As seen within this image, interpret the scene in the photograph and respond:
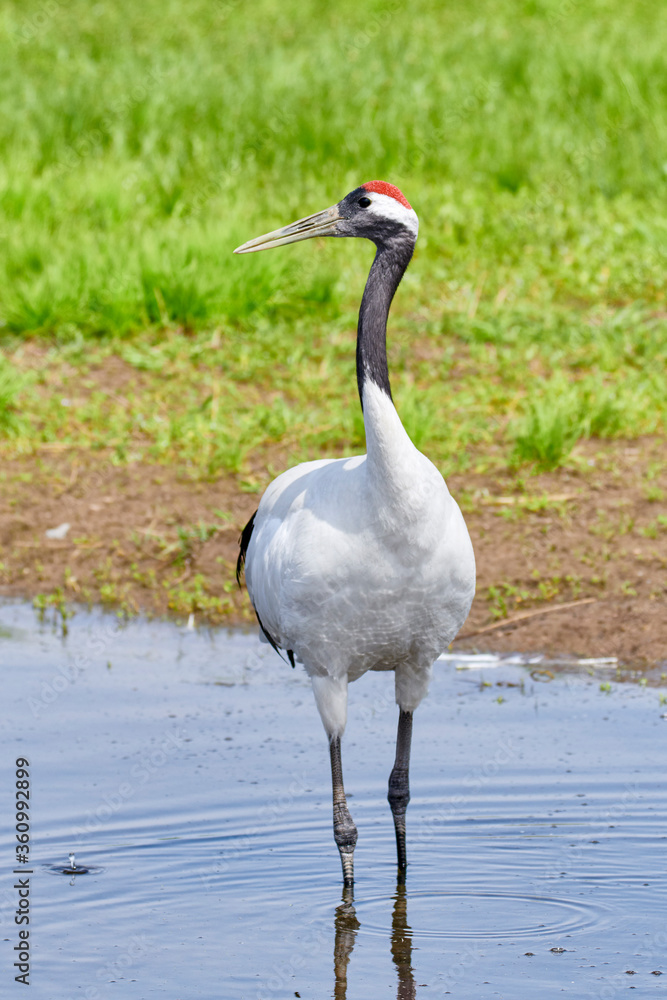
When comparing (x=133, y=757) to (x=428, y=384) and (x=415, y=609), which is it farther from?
(x=428, y=384)

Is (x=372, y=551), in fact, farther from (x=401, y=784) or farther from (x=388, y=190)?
(x=388, y=190)

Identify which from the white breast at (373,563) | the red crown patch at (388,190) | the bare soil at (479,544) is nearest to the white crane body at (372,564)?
the white breast at (373,563)

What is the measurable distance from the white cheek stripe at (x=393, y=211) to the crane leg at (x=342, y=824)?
1.54 meters

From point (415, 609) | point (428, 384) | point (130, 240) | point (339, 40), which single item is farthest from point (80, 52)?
point (415, 609)

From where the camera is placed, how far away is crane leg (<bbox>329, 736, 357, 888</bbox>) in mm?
4402

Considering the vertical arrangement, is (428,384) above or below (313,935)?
above

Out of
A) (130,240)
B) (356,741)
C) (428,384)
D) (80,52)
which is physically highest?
(80,52)

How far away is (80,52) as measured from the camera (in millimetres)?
13812

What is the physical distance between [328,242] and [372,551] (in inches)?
254

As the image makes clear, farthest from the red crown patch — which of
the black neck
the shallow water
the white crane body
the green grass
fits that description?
the green grass

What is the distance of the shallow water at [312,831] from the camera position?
12.8 feet

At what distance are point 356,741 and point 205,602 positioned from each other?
132 centimetres

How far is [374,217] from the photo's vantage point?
4320 millimetres

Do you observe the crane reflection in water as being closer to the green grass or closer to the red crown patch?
the red crown patch
